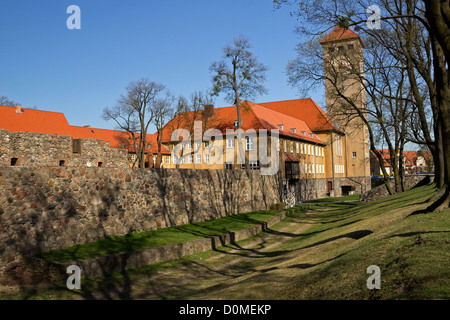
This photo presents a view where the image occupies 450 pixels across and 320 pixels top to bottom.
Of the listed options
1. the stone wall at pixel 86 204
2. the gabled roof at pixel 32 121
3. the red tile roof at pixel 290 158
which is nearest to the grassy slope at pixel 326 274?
the stone wall at pixel 86 204

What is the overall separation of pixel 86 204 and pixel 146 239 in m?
2.71

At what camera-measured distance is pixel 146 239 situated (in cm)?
1416

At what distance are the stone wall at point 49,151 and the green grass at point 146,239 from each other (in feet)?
17.1

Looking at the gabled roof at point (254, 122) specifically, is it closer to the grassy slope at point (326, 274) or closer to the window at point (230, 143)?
the window at point (230, 143)

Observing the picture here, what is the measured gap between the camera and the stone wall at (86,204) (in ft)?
33.5

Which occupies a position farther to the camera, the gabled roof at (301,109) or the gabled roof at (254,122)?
the gabled roof at (301,109)

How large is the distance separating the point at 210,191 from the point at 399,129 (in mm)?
15001

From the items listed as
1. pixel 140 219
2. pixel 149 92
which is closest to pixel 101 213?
pixel 140 219

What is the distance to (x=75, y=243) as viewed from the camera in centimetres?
1202

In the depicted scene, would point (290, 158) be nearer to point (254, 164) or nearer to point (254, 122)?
point (254, 164)

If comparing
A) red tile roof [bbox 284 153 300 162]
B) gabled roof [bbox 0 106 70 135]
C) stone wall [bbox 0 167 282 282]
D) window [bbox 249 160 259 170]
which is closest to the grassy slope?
stone wall [bbox 0 167 282 282]

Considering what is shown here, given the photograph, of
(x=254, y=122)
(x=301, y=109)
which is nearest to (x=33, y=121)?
(x=254, y=122)

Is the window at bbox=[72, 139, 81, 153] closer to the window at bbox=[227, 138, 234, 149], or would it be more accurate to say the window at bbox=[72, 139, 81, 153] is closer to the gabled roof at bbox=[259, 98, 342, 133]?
the window at bbox=[227, 138, 234, 149]
